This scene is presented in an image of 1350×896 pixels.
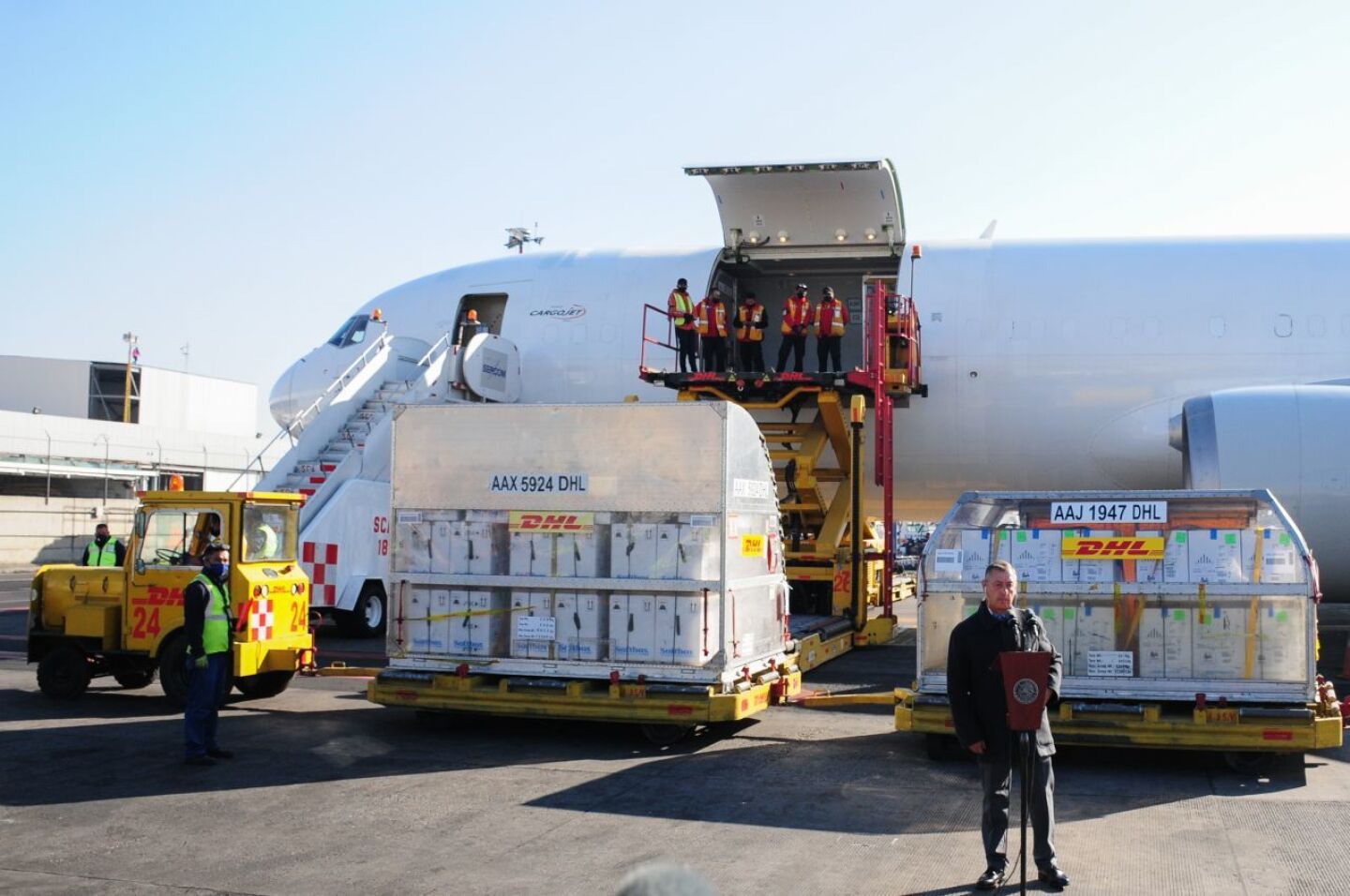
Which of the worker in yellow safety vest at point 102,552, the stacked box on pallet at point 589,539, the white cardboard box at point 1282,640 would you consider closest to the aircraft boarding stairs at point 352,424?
the worker in yellow safety vest at point 102,552

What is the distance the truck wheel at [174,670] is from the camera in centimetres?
1174

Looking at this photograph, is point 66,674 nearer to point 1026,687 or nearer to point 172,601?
point 172,601

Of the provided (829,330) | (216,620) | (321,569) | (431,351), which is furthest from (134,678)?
(829,330)

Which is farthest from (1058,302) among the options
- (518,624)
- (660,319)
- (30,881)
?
(30,881)

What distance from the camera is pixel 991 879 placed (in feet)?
20.1

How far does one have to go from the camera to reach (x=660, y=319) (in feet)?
57.9

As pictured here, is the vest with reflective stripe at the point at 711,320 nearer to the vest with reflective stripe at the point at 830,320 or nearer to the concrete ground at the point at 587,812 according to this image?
the vest with reflective stripe at the point at 830,320

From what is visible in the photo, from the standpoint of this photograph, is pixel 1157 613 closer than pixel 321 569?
Yes

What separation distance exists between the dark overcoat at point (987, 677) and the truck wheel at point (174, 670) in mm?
8010

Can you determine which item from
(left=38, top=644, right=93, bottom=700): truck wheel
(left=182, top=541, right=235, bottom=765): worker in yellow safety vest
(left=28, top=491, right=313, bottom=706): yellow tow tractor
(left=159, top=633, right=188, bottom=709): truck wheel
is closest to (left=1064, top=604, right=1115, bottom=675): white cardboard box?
(left=182, top=541, right=235, bottom=765): worker in yellow safety vest

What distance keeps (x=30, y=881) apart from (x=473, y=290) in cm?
1320

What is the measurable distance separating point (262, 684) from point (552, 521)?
4.05 meters

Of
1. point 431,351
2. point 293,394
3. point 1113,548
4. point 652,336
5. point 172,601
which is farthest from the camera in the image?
point 293,394

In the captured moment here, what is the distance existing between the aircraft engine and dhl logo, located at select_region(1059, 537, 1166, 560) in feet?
10.5
